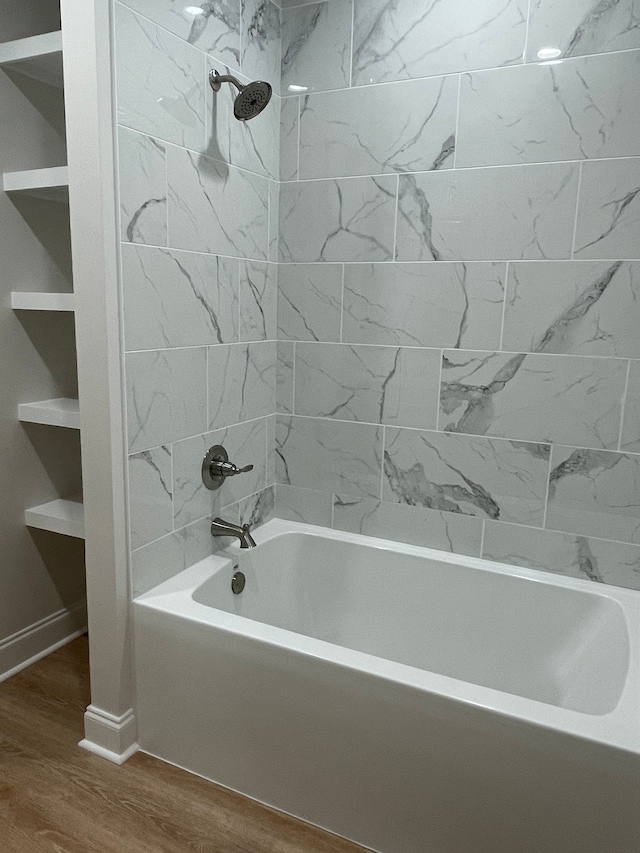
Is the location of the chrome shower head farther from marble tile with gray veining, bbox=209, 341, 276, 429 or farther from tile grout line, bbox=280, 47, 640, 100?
marble tile with gray veining, bbox=209, 341, 276, 429

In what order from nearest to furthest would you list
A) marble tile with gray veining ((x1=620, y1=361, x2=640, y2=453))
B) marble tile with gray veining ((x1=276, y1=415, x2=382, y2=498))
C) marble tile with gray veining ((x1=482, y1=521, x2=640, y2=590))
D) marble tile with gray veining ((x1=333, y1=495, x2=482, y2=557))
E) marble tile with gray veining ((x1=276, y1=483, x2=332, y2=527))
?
marble tile with gray veining ((x1=620, y1=361, x2=640, y2=453)), marble tile with gray veining ((x1=482, y1=521, x2=640, y2=590)), marble tile with gray veining ((x1=333, y1=495, x2=482, y2=557)), marble tile with gray veining ((x1=276, y1=415, x2=382, y2=498)), marble tile with gray veining ((x1=276, y1=483, x2=332, y2=527))

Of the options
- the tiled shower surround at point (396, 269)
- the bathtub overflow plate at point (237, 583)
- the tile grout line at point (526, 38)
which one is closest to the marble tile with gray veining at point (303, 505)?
the tiled shower surround at point (396, 269)

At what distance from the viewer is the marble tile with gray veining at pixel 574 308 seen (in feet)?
6.29

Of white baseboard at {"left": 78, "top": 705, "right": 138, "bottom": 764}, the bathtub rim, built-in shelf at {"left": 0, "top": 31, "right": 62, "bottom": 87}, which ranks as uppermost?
built-in shelf at {"left": 0, "top": 31, "right": 62, "bottom": 87}

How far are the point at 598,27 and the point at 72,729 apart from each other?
8.68 ft

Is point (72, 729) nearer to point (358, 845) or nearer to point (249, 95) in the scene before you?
point (358, 845)

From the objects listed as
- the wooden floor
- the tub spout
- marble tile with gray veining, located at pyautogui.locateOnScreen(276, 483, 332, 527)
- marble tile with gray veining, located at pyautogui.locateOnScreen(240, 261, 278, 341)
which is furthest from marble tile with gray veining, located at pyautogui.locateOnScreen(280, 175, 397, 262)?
the wooden floor

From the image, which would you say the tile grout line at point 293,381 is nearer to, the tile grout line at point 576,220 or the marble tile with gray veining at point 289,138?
the marble tile with gray veining at point 289,138

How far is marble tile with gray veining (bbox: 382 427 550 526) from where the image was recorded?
2.12 meters

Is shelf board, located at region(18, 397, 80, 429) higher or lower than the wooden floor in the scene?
higher

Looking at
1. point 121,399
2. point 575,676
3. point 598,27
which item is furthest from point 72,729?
point 598,27

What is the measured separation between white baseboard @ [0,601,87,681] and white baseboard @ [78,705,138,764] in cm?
53

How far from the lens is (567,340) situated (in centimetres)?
200

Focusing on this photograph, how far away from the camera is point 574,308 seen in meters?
1.98
